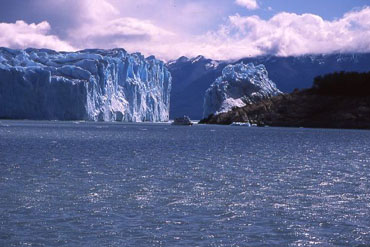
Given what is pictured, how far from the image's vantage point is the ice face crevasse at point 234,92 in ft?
567

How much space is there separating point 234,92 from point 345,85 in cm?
5171

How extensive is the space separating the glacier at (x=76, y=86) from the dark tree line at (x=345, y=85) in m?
63.3

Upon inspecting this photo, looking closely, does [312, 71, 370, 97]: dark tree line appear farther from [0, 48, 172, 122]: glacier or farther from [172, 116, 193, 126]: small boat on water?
[0, 48, 172, 122]: glacier

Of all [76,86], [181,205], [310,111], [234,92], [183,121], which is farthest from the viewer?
[234,92]

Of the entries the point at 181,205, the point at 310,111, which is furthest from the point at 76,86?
the point at 181,205

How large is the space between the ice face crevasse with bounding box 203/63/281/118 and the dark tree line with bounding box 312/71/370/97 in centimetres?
3768

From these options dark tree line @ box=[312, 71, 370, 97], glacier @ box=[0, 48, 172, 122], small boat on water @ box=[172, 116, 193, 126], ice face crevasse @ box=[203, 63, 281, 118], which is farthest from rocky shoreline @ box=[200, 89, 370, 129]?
glacier @ box=[0, 48, 172, 122]

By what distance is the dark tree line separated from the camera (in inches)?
4926

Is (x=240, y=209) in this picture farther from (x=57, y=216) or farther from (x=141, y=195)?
(x=57, y=216)

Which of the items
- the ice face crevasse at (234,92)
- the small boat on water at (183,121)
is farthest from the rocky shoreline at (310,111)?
the ice face crevasse at (234,92)

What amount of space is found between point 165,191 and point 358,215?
26.6 ft

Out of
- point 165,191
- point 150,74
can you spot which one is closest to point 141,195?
point 165,191

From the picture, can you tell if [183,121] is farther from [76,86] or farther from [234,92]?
[76,86]

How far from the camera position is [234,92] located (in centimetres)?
17475
